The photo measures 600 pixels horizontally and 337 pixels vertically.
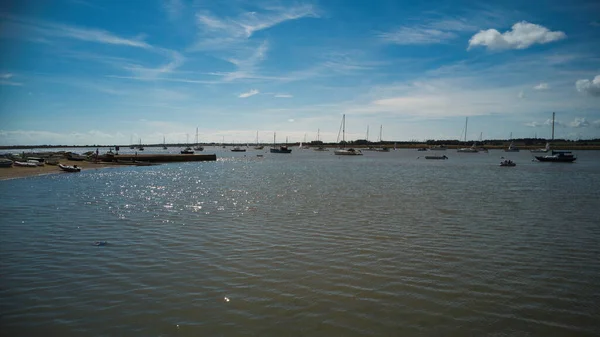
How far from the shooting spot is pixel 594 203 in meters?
24.1

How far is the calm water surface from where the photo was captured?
7.48 meters

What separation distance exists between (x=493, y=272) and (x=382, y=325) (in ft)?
16.9

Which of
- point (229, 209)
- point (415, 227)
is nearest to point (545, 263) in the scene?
point (415, 227)

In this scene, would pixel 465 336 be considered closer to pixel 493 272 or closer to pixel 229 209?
pixel 493 272

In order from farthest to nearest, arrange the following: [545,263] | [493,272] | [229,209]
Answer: [229,209] → [545,263] → [493,272]

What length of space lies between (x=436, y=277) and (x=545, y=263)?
417 cm

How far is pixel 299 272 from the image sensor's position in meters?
10.4

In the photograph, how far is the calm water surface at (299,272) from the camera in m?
7.48

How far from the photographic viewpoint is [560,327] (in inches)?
292

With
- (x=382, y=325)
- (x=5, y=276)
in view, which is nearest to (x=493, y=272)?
(x=382, y=325)

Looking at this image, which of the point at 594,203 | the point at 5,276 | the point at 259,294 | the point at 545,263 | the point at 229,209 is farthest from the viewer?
the point at 594,203

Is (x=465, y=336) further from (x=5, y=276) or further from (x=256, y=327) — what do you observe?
(x=5, y=276)

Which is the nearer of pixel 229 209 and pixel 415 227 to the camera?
pixel 415 227

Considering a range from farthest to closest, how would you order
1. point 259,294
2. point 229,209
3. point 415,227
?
point 229,209 < point 415,227 < point 259,294
